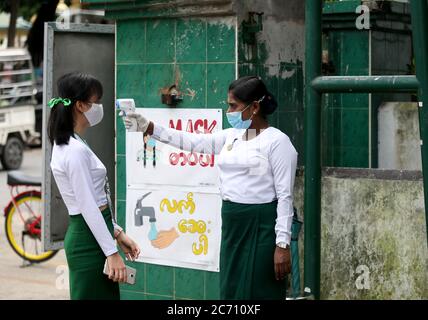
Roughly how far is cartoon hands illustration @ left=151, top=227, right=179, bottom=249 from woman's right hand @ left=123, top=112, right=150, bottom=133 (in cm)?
164

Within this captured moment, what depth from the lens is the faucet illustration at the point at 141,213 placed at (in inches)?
282

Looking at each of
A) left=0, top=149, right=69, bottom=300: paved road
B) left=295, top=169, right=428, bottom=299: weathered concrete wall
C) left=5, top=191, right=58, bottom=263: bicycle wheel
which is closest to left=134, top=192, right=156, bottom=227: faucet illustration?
left=0, top=149, right=69, bottom=300: paved road

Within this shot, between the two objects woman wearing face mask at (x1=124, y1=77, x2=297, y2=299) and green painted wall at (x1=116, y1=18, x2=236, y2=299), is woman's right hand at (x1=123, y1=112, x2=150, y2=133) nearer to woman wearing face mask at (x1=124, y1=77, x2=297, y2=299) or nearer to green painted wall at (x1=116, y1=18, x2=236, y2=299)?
woman wearing face mask at (x1=124, y1=77, x2=297, y2=299)

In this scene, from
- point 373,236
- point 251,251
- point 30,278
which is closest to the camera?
point 251,251

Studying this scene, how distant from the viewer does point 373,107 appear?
27.0ft

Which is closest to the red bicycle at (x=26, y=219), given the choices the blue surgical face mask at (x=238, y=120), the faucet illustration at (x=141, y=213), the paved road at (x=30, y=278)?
the paved road at (x=30, y=278)

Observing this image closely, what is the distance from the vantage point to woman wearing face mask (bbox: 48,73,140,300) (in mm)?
4852

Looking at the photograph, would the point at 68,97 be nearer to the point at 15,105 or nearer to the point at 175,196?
the point at 175,196

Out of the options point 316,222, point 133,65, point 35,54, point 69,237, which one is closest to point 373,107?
point 133,65

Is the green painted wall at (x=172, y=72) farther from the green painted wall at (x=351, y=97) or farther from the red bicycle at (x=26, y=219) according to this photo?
the red bicycle at (x=26, y=219)

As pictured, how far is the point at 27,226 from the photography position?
10.0 metres

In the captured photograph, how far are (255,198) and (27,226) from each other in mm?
5210

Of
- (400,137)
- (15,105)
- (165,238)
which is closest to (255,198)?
(165,238)
